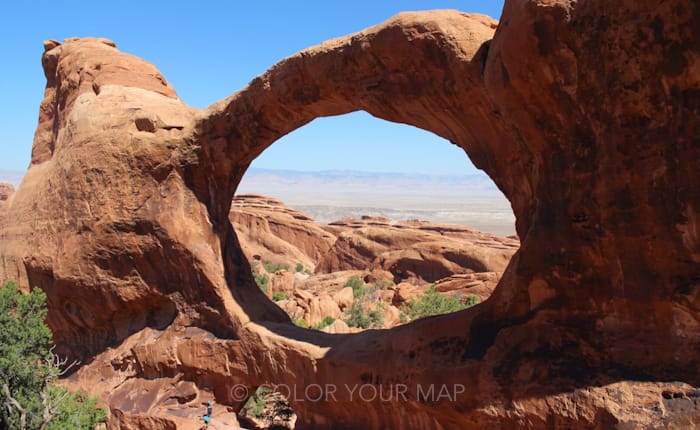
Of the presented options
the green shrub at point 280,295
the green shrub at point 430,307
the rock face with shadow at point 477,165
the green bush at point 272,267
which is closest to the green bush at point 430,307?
the green shrub at point 430,307

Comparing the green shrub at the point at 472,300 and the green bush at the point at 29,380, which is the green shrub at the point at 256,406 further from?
the green shrub at the point at 472,300

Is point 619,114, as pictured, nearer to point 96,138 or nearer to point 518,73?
point 518,73

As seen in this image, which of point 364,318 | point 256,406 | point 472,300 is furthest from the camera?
point 472,300

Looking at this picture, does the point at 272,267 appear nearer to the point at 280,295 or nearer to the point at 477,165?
the point at 280,295

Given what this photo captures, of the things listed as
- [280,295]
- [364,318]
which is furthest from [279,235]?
[364,318]

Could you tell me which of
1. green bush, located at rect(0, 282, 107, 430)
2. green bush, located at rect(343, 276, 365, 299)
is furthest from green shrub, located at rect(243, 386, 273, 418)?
green bush, located at rect(343, 276, 365, 299)

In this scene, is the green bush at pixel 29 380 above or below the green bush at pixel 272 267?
above

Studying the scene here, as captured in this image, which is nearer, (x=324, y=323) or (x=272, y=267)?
(x=324, y=323)

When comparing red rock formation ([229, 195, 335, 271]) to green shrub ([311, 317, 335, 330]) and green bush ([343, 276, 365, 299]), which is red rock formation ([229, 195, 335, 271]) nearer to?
green bush ([343, 276, 365, 299])
